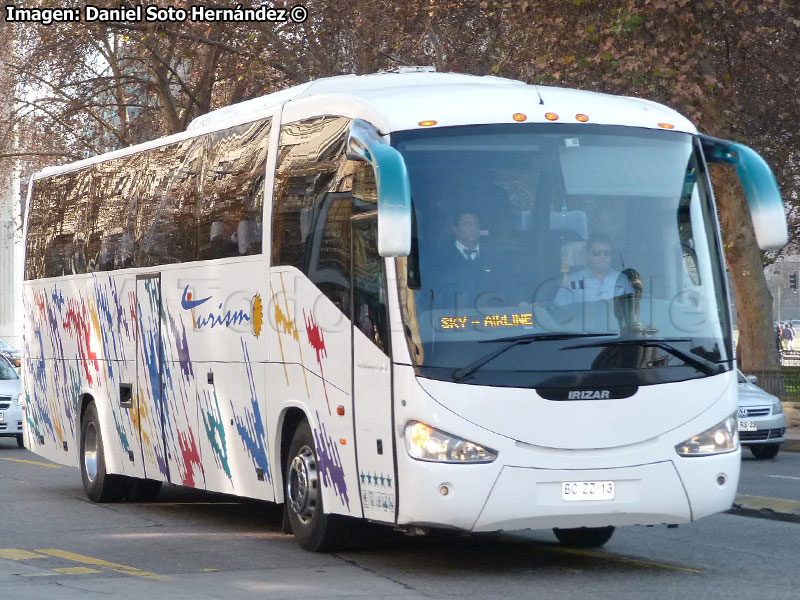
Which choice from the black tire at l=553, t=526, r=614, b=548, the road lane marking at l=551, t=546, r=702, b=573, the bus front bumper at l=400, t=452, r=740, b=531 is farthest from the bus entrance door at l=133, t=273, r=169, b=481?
the bus front bumper at l=400, t=452, r=740, b=531

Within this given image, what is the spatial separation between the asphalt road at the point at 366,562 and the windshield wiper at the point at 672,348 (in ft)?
4.44

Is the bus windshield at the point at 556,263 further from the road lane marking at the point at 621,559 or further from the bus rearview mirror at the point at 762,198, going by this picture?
the road lane marking at the point at 621,559

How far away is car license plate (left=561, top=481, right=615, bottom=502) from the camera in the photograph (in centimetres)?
930

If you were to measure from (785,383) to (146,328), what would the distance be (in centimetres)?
1790

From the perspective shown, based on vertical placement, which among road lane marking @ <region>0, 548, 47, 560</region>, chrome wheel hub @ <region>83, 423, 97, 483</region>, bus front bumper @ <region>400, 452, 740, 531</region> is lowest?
road lane marking @ <region>0, 548, 47, 560</region>

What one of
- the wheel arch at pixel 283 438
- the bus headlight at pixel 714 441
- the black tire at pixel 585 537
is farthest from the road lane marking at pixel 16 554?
the bus headlight at pixel 714 441

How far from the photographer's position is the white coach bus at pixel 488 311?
9289 mm

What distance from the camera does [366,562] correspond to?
10.5 meters

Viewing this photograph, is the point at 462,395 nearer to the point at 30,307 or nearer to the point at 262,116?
the point at 262,116

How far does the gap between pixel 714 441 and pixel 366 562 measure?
8.34 ft

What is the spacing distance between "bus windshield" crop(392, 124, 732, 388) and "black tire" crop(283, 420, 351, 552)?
1797 mm

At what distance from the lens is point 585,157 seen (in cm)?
993

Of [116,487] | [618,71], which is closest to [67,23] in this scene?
[618,71]

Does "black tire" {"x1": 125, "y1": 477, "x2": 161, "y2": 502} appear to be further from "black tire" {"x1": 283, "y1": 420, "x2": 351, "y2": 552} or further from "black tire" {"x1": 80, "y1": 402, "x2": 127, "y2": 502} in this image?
"black tire" {"x1": 283, "y1": 420, "x2": 351, "y2": 552}
